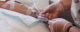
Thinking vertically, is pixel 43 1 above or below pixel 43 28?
above

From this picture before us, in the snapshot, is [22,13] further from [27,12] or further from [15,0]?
[15,0]

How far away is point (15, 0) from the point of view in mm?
1059

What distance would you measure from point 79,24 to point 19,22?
14.2 inches

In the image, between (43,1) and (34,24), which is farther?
(43,1)

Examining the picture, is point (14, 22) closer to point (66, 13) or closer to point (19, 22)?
point (19, 22)

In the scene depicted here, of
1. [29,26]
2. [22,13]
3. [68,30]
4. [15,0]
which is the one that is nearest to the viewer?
[68,30]

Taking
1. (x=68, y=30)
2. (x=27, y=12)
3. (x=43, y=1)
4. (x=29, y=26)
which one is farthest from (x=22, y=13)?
(x=68, y=30)

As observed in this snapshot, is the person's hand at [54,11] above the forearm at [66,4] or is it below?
below

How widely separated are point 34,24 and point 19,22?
99mm

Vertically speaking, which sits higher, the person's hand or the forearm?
the forearm

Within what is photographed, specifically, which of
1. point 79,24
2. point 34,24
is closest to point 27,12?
point 34,24

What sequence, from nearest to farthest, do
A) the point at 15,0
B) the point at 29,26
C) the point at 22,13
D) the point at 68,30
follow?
1. the point at 68,30
2. the point at 29,26
3. the point at 22,13
4. the point at 15,0

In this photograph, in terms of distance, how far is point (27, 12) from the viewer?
0.90 meters

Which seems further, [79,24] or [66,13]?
[66,13]
